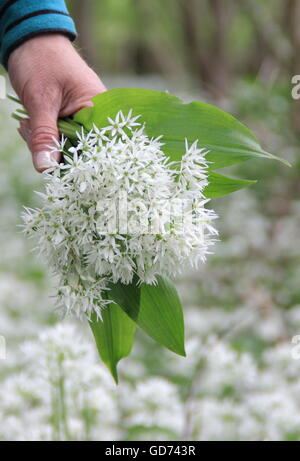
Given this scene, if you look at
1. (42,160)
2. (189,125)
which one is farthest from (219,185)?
(42,160)

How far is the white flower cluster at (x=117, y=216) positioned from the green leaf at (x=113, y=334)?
8.0 inches

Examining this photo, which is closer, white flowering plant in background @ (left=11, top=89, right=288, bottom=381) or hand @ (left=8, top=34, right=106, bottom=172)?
white flowering plant in background @ (left=11, top=89, right=288, bottom=381)

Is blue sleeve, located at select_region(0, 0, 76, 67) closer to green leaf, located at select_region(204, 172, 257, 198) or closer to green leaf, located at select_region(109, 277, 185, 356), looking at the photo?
green leaf, located at select_region(204, 172, 257, 198)

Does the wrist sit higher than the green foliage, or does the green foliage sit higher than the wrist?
the wrist

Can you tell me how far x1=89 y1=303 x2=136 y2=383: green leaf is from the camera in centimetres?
146

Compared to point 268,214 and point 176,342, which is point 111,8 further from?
point 176,342

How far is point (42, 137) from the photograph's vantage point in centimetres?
137

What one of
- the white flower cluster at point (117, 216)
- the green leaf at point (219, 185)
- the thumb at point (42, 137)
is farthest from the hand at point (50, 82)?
the green leaf at point (219, 185)

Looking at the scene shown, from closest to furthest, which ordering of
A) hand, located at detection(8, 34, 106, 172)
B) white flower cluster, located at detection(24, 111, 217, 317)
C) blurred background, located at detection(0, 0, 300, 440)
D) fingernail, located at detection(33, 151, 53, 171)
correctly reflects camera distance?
white flower cluster, located at detection(24, 111, 217, 317) < fingernail, located at detection(33, 151, 53, 171) < hand, located at detection(8, 34, 106, 172) < blurred background, located at detection(0, 0, 300, 440)

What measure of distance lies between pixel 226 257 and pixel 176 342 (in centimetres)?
242

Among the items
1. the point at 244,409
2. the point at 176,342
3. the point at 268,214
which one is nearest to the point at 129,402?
the point at 244,409

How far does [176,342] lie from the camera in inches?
54.1

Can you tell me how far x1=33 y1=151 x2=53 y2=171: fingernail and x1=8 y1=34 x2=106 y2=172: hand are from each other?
0.06m

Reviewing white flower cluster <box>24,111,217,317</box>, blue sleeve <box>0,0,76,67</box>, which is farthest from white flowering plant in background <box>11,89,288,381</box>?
blue sleeve <box>0,0,76,67</box>
